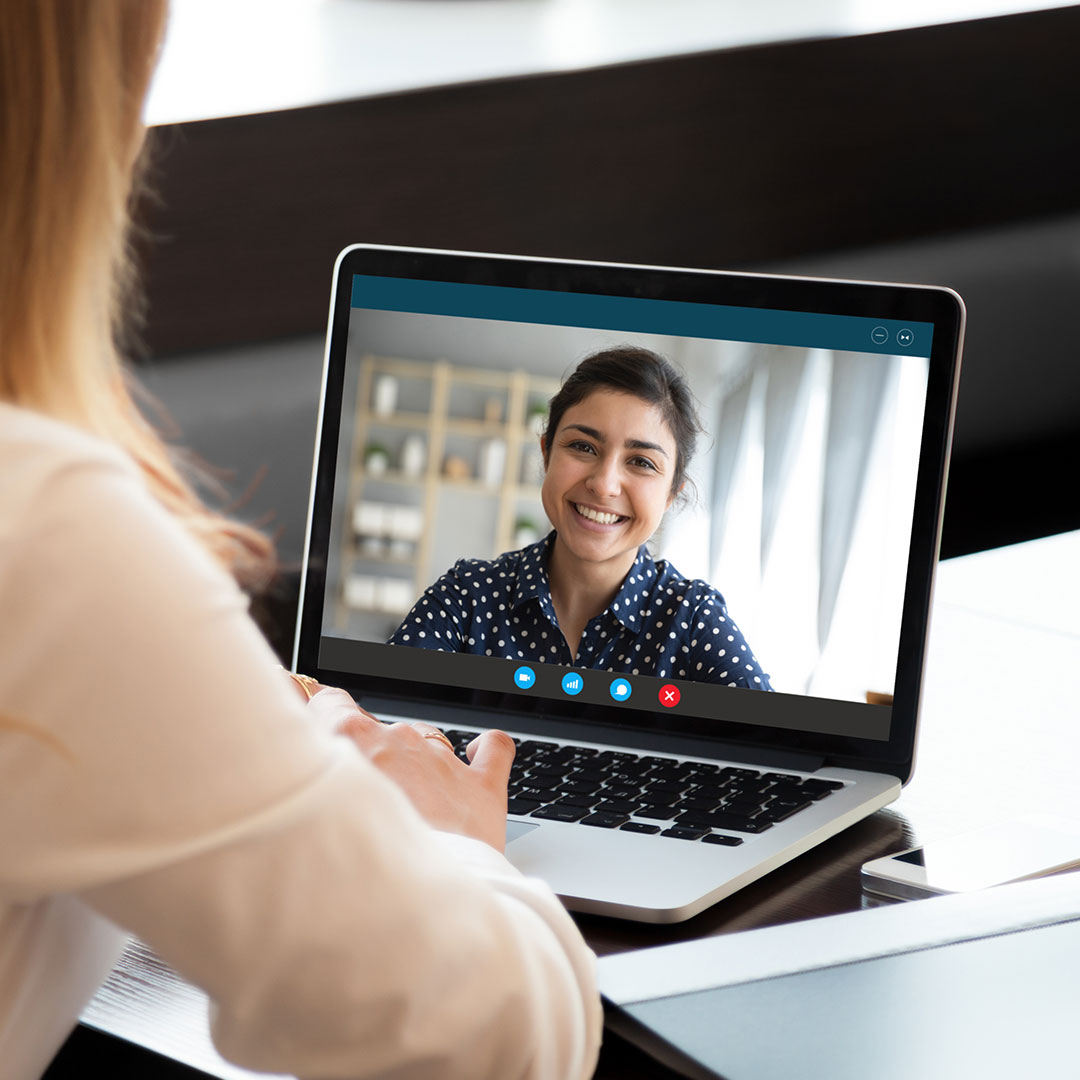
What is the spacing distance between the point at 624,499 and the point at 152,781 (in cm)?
56

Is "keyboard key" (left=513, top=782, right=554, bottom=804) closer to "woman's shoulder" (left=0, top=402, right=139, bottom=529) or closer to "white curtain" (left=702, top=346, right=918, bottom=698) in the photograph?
"white curtain" (left=702, top=346, right=918, bottom=698)

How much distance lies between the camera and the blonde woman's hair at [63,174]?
433 millimetres

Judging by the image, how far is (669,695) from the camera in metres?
0.90

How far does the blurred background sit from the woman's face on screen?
79 centimetres

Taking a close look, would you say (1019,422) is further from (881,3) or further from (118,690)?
(118,690)

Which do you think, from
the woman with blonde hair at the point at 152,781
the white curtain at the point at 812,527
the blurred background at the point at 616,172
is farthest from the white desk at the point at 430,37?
the woman with blonde hair at the point at 152,781

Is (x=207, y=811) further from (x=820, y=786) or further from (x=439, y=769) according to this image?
(x=820, y=786)

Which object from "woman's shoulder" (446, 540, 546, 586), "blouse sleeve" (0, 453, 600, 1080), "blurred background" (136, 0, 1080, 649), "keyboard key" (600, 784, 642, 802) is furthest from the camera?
"blurred background" (136, 0, 1080, 649)

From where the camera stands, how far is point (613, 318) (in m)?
0.94

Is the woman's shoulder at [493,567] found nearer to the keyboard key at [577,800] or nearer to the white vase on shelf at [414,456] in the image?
the white vase on shelf at [414,456]

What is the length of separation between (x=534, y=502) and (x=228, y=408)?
1.10 meters

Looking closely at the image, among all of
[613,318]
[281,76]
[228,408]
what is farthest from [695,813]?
Answer: [281,76]

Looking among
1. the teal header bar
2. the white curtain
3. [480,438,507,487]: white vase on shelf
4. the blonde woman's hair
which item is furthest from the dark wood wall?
the blonde woman's hair

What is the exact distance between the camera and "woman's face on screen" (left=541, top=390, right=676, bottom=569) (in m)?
0.90
